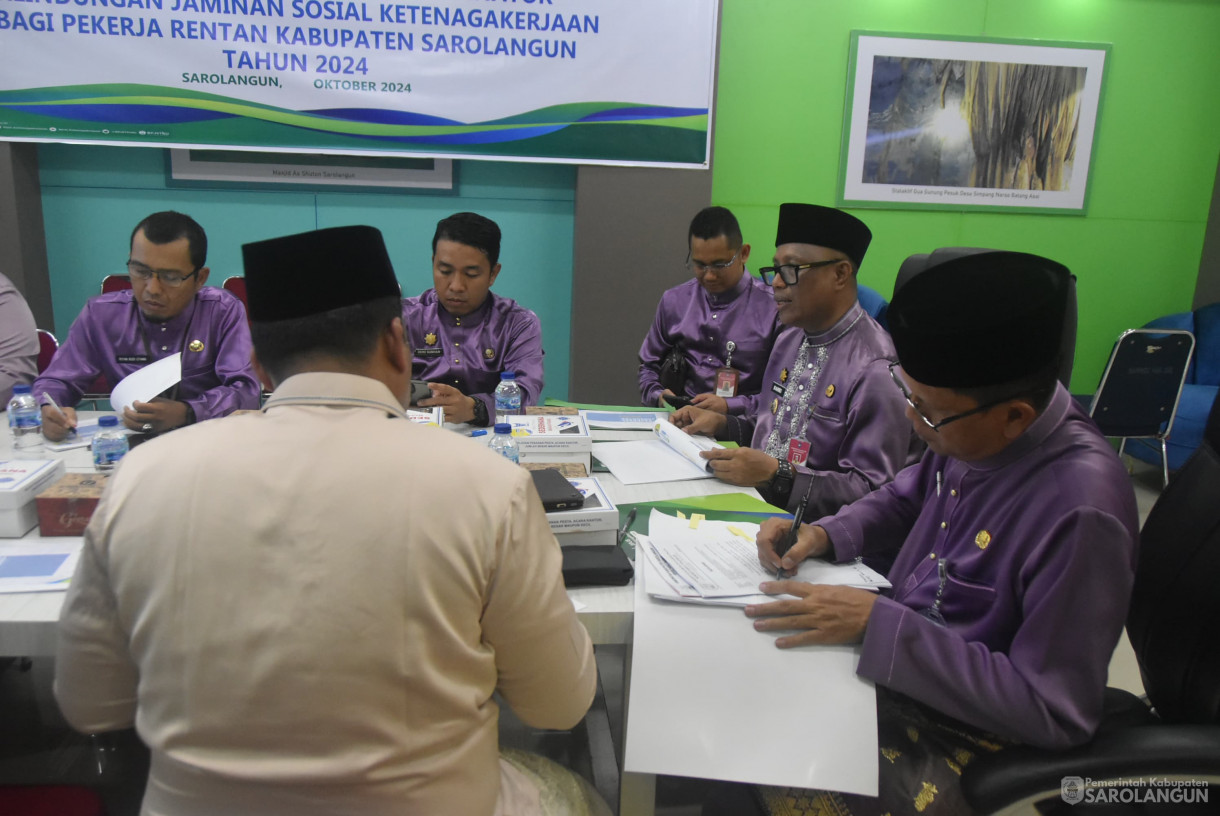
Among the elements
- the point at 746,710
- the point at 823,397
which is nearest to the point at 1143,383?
the point at 823,397

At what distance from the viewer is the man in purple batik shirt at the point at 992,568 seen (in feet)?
3.27

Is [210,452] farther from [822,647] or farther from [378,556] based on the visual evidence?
[822,647]

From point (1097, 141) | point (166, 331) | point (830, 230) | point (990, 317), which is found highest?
point (1097, 141)

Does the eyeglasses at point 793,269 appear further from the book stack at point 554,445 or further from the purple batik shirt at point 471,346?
the purple batik shirt at point 471,346

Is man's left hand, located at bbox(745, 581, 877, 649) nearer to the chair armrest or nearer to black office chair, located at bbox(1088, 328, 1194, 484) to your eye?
the chair armrest

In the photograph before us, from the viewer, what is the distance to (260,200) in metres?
3.94

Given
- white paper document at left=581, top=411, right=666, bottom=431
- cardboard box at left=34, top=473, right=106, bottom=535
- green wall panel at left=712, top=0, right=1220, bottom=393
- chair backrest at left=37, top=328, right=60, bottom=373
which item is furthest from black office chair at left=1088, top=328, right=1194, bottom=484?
chair backrest at left=37, top=328, right=60, bottom=373

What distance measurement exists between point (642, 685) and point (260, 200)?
12.2 feet

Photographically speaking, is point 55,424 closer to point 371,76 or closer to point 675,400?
point 675,400

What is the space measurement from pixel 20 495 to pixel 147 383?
0.62m

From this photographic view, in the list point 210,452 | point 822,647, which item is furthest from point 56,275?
point 822,647

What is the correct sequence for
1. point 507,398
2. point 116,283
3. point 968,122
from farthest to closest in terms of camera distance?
point 968,122, point 116,283, point 507,398

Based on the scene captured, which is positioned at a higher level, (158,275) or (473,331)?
(158,275)

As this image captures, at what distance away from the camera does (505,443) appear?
1.87 metres
